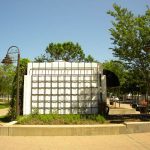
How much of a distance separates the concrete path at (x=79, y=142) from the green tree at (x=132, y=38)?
A: 5.38 metres

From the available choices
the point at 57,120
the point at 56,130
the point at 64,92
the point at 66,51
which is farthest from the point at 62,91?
the point at 66,51

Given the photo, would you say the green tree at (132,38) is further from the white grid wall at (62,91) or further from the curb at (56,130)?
the curb at (56,130)

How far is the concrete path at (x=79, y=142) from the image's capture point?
9734 millimetres

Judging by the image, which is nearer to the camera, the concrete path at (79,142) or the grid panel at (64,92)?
the concrete path at (79,142)

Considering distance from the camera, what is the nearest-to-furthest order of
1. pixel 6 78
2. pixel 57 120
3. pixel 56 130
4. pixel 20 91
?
pixel 56 130 < pixel 57 120 < pixel 20 91 < pixel 6 78

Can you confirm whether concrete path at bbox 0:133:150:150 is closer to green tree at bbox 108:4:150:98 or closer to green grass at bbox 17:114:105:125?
green grass at bbox 17:114:105:125

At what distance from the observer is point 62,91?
1752 cm

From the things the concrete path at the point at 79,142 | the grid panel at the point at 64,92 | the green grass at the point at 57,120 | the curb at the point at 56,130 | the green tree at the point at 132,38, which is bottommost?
the concrete path at the point at 79,142

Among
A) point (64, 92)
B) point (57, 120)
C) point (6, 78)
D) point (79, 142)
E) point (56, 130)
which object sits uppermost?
point (6, 78)

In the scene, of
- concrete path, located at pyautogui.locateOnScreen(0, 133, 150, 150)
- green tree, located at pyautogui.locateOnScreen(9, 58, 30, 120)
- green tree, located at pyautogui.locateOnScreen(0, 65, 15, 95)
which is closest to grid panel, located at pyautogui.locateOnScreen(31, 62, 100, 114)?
green tree, located at pyautogui.locateOnScreen(9, 58, 30, 120)

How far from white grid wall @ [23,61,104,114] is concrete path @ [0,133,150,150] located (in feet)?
18.3

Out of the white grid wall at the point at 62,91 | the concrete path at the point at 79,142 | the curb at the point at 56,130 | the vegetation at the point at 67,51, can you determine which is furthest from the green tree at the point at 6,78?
the concrete path at the point at 79,142

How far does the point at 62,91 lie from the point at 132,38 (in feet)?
14.6

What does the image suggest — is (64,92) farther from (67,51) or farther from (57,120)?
(67,51)
